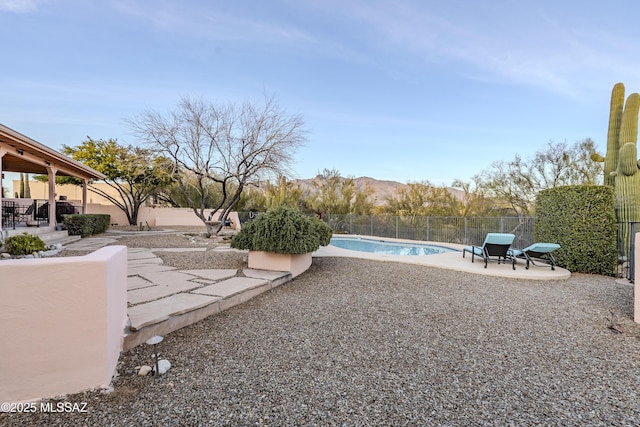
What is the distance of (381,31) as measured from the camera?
9.36 meters

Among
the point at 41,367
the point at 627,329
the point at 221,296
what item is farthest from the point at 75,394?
the point at 627,329

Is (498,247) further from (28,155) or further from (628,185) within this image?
(28,155)

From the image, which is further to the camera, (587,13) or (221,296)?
(587,13)

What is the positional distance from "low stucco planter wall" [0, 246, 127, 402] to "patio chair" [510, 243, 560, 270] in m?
7.62

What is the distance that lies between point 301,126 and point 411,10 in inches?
205

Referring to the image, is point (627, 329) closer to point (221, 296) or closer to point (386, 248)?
point (221, 296)

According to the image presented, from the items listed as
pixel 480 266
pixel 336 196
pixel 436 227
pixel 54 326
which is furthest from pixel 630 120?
pixel 54 326

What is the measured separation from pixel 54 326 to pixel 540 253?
8738mm

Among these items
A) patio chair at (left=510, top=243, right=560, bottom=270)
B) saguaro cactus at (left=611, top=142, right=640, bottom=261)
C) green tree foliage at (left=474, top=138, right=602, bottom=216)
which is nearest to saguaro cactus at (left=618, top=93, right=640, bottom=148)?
saguaro cactus at (left=611, top=142, right=640, bottom=261)

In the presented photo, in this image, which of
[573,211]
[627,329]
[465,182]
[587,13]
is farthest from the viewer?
[465,182]

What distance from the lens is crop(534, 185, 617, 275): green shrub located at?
6.27 metres

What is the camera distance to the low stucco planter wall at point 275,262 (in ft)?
17.5

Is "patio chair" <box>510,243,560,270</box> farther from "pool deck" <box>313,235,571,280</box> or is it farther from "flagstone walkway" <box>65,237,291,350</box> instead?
"flagstone walkway" <box>65,237,291,350</box>

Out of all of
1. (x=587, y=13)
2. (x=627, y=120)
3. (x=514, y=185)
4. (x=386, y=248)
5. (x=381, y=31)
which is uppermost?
(x=381, y=31)
